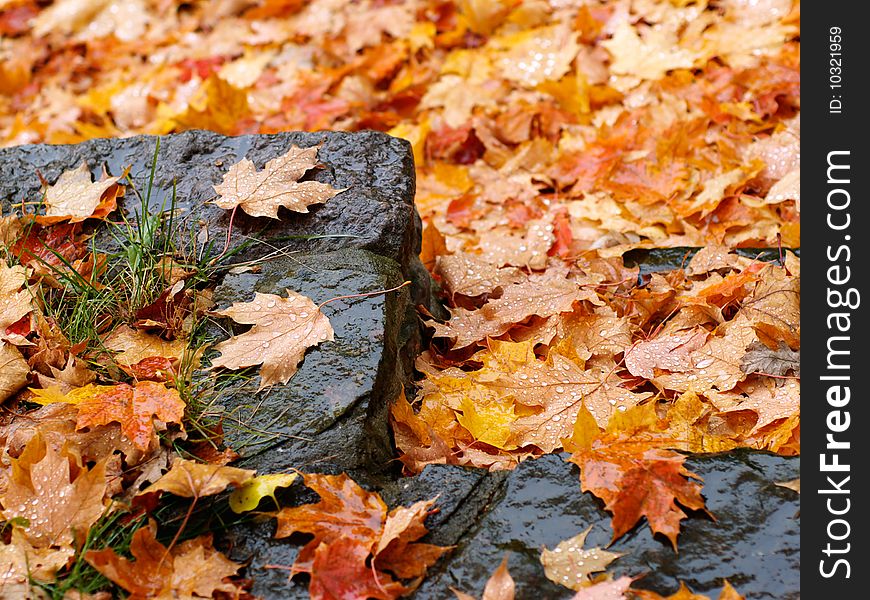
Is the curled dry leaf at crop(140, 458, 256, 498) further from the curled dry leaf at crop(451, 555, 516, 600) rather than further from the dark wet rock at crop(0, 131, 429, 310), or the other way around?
the dark wet rock at crop(0, 131, 429, 310)

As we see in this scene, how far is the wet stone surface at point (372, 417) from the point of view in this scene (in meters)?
1.53

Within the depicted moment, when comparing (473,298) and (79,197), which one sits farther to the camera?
(473,298)

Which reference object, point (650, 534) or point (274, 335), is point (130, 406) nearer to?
point (274, 335)

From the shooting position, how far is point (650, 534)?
5.08 feet

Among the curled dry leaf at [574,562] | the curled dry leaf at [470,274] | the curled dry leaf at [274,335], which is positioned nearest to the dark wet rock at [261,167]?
the curled dry leaf at [470,274]

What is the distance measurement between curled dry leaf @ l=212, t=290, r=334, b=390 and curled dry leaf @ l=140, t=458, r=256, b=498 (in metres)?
0.31

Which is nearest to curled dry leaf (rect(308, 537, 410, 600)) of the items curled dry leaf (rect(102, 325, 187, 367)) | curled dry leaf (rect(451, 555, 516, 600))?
curled dry leaf (rect(451, 555, 516, 600))

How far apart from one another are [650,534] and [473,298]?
1205 millimetres

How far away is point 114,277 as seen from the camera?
2.27 m

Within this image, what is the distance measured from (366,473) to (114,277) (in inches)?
39.8

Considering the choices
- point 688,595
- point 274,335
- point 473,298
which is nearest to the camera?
point 688,595

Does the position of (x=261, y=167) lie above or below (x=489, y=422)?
above

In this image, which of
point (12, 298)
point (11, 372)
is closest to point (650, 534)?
point (11, 372)
